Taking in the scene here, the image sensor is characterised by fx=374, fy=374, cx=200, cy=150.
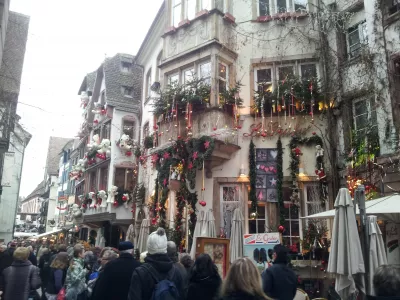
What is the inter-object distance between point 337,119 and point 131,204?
12428 millimetres

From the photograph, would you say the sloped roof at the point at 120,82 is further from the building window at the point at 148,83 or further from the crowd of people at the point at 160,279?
the crowd of people at the point at 160,279

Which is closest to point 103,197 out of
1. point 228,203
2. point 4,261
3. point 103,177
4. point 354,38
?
point 103,177

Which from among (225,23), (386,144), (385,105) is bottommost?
(386,144)

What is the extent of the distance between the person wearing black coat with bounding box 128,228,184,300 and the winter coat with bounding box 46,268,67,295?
3.56 m

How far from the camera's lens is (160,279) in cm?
383

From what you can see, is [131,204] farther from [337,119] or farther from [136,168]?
[337,119]

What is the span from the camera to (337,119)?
1314 cm

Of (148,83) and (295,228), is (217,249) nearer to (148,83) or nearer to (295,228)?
(295,228)

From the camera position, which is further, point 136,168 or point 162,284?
point 136,168

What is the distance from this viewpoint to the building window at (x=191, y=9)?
15373 millimetres

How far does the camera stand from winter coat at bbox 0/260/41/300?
6.35m

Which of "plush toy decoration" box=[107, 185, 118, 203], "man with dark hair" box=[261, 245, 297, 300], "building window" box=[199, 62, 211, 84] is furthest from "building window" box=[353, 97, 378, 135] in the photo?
"plush toy decoration" box=[107, 185, 118, 203]

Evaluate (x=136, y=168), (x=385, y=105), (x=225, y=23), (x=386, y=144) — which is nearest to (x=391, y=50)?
(x=385, y=105)

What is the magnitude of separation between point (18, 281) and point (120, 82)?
65.8ft
